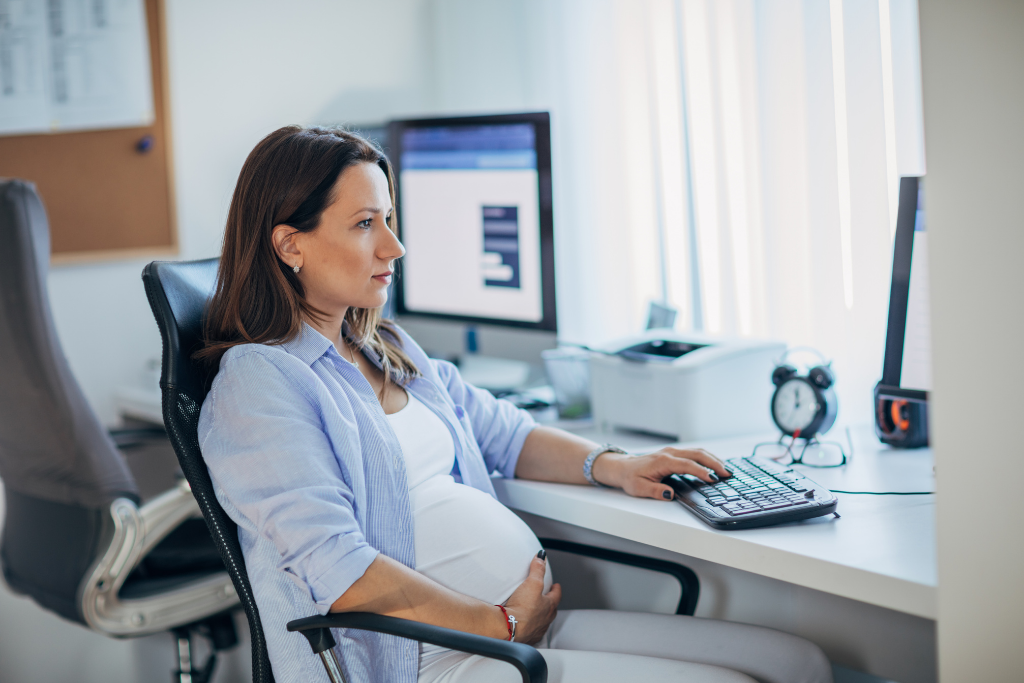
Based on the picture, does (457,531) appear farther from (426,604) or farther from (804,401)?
(804,401)

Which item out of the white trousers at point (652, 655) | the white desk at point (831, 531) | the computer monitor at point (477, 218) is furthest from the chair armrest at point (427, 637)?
the computer monitor at point (477, 218)

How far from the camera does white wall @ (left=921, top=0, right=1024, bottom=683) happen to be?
80cm

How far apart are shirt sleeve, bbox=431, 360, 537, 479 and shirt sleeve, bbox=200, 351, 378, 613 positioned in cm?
36

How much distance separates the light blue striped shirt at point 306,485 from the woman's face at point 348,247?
0.08 m

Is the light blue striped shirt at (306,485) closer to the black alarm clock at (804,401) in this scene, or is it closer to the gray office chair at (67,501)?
the gray office chair at (67,501)

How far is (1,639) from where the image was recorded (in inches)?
84.3

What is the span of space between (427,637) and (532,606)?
0.23 meters

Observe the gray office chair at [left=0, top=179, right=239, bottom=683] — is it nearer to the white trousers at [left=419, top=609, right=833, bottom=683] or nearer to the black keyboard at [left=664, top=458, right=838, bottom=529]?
the white trousers at [left=419, top=609, right=833, bottom=683]

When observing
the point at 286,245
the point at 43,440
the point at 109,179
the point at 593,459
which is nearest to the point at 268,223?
the point at 286,245

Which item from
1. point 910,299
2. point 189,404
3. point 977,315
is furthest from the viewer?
point 910,299

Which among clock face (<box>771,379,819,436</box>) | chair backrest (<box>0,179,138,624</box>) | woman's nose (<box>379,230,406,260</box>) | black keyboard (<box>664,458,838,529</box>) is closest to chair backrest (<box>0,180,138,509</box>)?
chair backrest (<box>0,179,138,624</box>)

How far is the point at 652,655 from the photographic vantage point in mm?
1158

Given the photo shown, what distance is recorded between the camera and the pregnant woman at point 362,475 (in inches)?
Result: 38.7

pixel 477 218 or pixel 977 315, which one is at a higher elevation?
pixel 477 218
